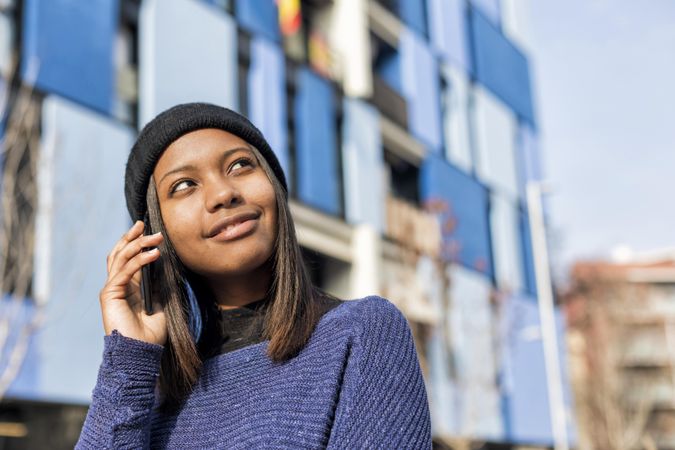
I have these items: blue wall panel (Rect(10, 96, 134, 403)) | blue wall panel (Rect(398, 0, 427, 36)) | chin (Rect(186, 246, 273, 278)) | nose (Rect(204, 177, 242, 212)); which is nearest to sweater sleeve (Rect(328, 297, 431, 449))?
chin (Rect(186, 246, 273, 278))

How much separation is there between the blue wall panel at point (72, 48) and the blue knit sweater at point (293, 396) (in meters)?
7.57

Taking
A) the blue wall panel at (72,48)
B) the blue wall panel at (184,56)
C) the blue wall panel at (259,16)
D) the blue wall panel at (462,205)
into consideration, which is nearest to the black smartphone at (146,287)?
the blue wall panel at (72,48)

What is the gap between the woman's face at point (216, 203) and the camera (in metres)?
1.86

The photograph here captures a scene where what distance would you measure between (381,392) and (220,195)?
20.7 inches

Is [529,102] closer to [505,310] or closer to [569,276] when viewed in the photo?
[505,310]

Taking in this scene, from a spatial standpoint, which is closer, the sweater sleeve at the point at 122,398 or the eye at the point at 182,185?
the sweater sleeve at the point at 122,398

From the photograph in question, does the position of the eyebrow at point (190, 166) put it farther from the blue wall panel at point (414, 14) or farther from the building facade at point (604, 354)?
the building facade at point (604, 354)

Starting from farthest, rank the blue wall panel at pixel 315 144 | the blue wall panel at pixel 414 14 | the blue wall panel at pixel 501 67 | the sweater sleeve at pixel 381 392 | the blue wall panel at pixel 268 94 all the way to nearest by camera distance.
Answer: the blue wall panel at pixel 501 67 → the blue wall panel at pixel 414 14 → the blue wall panel at pixel 315 144 → the blue wall panel at pixel 268 94 → the sweater sleeve at pixel 381 392

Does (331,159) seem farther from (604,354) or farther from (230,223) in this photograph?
(604,354)

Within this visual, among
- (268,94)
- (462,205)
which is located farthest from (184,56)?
(462,205)

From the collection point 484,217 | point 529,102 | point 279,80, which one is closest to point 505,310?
point 484,217

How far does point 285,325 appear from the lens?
1.81 m

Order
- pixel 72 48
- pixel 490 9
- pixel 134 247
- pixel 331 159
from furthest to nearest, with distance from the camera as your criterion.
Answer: pixel 490 9 → pixel 331 159 → pixel 72 48 → pixel 134 247

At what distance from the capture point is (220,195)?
6.07ft
